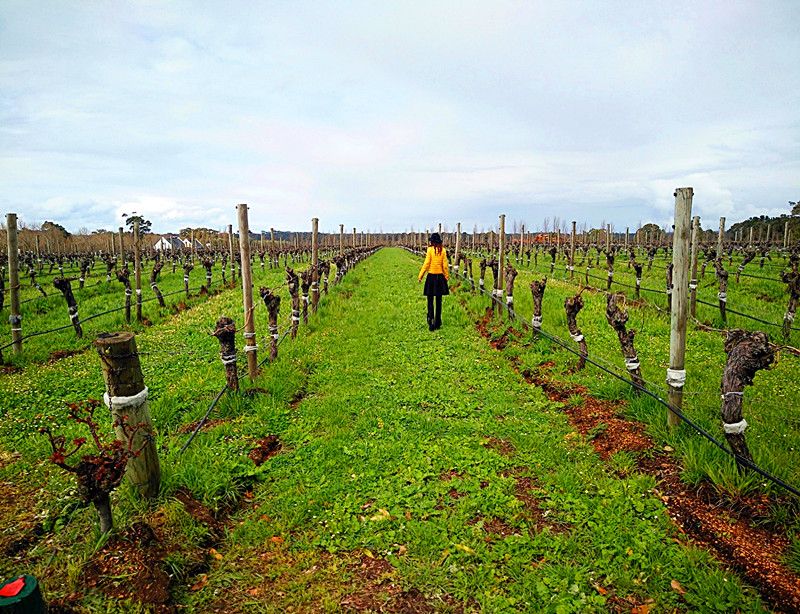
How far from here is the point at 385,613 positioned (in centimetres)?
280

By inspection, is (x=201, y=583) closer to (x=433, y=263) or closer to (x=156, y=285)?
(x=433, y=263)

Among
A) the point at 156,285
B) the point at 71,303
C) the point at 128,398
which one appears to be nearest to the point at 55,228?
the point at 156,285

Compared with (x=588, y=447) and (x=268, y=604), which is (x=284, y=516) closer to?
(x=268, y=604)

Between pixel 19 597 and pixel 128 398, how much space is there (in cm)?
145

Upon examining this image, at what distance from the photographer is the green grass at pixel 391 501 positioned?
2955 mm

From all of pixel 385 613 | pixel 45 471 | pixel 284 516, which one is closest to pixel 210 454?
pixel 284 516

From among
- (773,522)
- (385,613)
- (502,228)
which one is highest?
(502,228)

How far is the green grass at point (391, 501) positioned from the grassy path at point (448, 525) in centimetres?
→ 1

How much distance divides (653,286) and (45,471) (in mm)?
19605

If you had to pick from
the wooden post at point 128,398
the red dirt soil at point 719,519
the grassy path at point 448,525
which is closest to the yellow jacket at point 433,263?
the grassy path at point 448,525

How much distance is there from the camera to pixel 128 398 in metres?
3.32

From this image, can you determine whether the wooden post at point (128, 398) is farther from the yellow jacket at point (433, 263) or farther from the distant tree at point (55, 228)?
the distant tree at point (55, 228)

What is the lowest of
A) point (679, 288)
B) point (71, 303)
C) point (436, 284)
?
point (71, 303)

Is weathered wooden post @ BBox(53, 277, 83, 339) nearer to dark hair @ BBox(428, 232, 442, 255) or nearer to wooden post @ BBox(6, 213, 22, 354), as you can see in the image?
wooden post @ BBox(6, 213, 22, 354)
